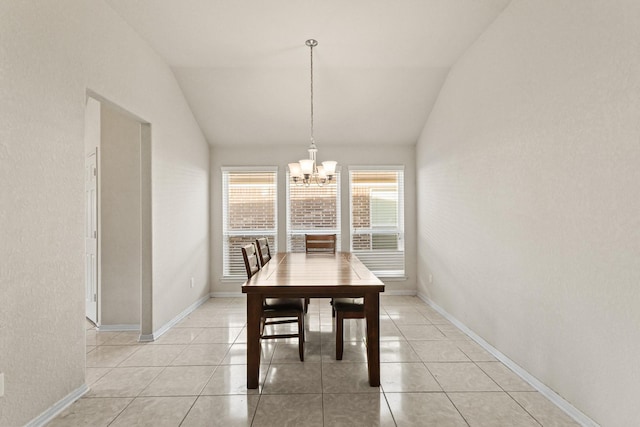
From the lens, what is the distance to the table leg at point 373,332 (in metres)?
2.44

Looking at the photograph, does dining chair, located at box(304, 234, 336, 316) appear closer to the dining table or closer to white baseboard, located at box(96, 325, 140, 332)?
the dining table

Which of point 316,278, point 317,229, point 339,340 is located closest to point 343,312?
point 339,340

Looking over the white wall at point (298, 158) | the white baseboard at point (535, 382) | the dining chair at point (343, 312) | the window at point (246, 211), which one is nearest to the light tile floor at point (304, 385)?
the white baseboard at point (535, 382)

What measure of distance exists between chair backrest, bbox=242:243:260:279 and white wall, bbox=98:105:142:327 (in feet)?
4.90

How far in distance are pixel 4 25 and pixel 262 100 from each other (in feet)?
9.26

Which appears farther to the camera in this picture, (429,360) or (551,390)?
(429,360)

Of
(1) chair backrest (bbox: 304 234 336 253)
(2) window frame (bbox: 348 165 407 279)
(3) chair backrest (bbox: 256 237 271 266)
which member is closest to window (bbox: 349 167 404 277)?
(2) window frame (bbox: 348 165 407 279)

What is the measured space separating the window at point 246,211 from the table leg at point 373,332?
309 centimetres

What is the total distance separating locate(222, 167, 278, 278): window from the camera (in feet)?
17.5

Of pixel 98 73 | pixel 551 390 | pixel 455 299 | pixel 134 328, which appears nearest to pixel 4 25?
pixel 98 73

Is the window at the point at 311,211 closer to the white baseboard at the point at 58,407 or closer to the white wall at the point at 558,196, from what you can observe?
the white wall at the point at 558,196

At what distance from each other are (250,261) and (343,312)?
86 cm

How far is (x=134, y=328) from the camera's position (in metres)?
3.79

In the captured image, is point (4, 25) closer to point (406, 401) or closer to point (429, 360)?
point (406, 401)
